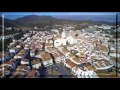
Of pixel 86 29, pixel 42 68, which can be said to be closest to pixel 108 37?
pixel 86 29

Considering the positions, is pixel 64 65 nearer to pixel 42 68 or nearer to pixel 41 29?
pixel 42 68

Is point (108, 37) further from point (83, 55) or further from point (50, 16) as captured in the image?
point (50, 16)

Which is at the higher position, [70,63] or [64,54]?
[64,54]

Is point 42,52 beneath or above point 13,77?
above
